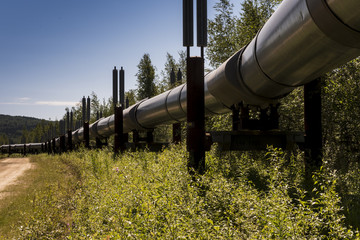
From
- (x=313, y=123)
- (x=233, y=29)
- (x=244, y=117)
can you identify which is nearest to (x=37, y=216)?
(x=244, y=117)

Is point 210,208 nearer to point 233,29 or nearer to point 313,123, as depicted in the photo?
point 313,123

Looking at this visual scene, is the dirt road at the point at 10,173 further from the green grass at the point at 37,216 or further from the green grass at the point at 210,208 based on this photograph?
the green grass at the point at 210,208

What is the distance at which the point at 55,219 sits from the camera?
6.59 meters

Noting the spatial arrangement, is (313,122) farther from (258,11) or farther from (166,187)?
(258,11)

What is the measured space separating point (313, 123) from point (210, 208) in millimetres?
2710

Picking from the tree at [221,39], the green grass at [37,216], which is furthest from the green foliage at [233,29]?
the green grass at [37,216]

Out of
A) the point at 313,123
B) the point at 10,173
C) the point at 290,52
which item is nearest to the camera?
the point at 290,52

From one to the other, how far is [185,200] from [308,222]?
1754 mm

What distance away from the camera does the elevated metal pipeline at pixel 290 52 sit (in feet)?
11.0

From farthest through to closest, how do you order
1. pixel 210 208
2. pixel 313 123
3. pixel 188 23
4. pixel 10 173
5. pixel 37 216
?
pixel 10 173, pixel 188 23, pixel 37 216, pixel 313 123, pixel 210 208

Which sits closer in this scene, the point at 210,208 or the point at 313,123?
the point at 210,208

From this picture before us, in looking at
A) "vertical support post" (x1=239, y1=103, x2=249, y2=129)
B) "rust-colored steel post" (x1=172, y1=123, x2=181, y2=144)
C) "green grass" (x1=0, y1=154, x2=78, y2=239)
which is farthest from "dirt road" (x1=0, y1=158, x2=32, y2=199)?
"vertical support post" (x1=239, y1=103, x2=249, y2=129)

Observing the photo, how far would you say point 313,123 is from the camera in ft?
19.7

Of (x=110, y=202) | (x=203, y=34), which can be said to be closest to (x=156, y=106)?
(x=203, y=34)
